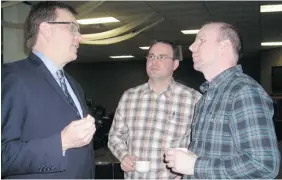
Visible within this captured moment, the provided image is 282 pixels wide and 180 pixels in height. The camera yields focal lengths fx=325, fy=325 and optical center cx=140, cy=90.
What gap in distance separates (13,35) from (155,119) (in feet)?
12.7

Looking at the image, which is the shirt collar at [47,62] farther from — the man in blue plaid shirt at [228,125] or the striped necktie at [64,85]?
the man in blue plaid shirt at [228,125]

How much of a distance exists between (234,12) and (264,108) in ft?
17.2

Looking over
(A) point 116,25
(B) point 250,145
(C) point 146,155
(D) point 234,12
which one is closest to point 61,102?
(B) point 250,145

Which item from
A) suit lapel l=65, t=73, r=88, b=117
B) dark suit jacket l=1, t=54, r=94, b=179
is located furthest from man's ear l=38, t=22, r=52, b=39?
suit lapel l=65, t=73, r=88, b=117

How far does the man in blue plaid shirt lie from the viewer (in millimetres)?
1213

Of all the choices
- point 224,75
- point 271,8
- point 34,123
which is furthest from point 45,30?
point 271,8

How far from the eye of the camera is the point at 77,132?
4.06 ft

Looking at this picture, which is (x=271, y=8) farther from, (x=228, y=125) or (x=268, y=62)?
(x=268, y=62)

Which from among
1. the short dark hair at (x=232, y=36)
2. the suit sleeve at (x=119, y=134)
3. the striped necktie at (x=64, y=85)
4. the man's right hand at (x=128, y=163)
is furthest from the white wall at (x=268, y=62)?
the striped necktie at (x=64, y=85)

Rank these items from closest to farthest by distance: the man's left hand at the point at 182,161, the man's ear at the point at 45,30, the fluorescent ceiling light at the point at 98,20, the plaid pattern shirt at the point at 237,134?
the plaid pattern shirt at the point at 237,134 < the man's left hand at the point at 182,161 < the man's ear at the point at 45,30 < the fluorescent ceiling light at the point at 98,20

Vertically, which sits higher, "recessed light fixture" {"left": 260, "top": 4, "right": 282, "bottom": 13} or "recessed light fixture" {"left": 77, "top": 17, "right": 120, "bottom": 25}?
"recessed light fixture" {"left": 260, "top": 4, "right": 282, "bottom": 13}

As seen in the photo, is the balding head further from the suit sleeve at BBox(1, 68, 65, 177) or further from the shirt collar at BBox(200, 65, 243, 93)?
the suit sleeve at BBox(1, 68, 65, 177)

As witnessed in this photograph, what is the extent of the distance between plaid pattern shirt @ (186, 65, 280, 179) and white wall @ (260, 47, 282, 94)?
438 inches

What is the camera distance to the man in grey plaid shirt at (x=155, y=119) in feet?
7.55
